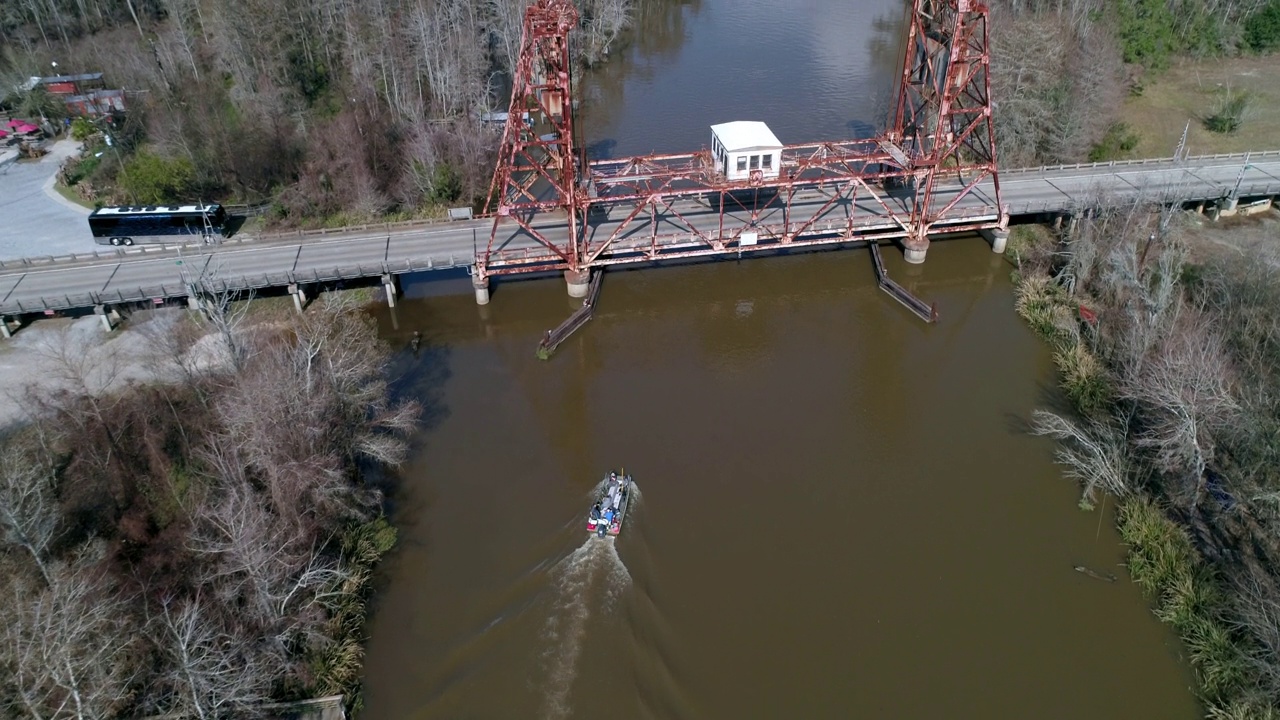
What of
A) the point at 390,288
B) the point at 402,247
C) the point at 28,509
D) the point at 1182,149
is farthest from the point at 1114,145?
the point at 28,509

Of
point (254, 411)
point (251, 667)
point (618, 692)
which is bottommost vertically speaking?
point (618, 692)

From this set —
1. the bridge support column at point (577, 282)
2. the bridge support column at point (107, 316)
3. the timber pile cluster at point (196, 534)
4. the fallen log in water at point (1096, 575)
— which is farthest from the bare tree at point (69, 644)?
the fallen log in water at point (1096, 575)

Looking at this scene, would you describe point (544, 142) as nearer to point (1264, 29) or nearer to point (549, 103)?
point (549, 103)

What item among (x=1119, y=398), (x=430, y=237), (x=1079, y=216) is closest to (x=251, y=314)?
(x=430, y=237)

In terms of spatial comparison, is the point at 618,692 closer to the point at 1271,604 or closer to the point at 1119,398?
the point at 1271,604

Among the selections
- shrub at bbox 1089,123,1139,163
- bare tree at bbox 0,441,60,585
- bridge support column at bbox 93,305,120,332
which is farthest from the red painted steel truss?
bare tree at bbox 0,441,60,585

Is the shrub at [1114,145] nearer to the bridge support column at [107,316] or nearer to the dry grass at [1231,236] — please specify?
the dry grass at [1231,236]

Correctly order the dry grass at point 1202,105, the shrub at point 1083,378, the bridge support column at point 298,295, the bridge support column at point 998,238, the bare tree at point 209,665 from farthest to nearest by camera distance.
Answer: the dry grass at point 1202,105 < the bridge support column at point 998,238 < the bridge support column at point 298,295 < the shrub at point 1083,378 < the bare tree at point 209,665
